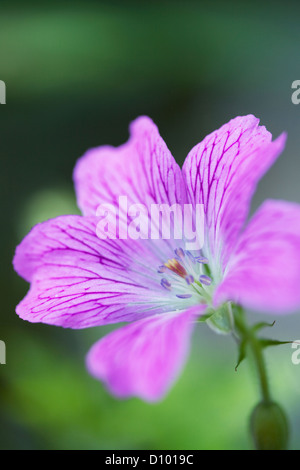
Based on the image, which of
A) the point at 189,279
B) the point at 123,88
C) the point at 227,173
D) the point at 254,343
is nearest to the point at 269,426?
the point at 254,343

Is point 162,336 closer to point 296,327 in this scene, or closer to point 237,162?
point 237,162

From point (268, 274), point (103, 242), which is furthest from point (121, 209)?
point (268, 274)

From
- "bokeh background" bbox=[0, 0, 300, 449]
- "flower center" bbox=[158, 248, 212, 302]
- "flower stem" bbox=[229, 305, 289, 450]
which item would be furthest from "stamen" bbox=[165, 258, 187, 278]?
"bokeh background" bbox=[0, 0, 300, 449]

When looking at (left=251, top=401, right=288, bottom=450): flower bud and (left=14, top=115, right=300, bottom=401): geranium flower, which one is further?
(left=251, top=401, right=288, bottom=450): flower bud

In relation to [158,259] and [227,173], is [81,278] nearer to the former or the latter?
[158,259]

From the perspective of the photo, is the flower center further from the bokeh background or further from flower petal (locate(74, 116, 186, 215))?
the bokeh background
